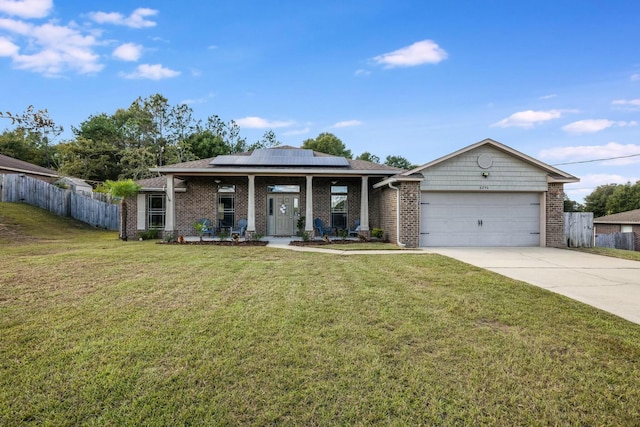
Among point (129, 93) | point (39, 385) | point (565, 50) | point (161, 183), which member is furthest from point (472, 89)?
point (129, 93)

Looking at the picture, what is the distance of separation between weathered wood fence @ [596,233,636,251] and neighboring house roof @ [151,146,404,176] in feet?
42.0

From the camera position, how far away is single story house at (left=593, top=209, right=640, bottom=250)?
24013 mm

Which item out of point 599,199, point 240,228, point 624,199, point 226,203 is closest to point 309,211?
point 240,228

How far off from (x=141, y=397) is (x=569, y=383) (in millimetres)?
3336

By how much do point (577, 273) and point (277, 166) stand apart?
10.8m

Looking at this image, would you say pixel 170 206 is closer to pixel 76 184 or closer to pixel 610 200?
pixel 76 184

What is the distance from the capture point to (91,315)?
403cm

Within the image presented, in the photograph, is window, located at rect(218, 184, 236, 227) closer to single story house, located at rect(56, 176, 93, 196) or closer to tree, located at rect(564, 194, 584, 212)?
single story house, located at rect(56, 176, 93, 196)

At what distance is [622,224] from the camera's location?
25.4m

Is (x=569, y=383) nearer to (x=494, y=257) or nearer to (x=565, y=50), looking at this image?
(x=494, y=257)

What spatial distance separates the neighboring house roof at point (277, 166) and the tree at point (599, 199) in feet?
146

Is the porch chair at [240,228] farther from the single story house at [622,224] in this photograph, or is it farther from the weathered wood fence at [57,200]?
the single story house at [622,224]

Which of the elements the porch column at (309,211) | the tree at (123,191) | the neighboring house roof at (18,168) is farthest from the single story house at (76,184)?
the porch column at (309,211)

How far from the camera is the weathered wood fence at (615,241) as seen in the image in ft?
57.9
